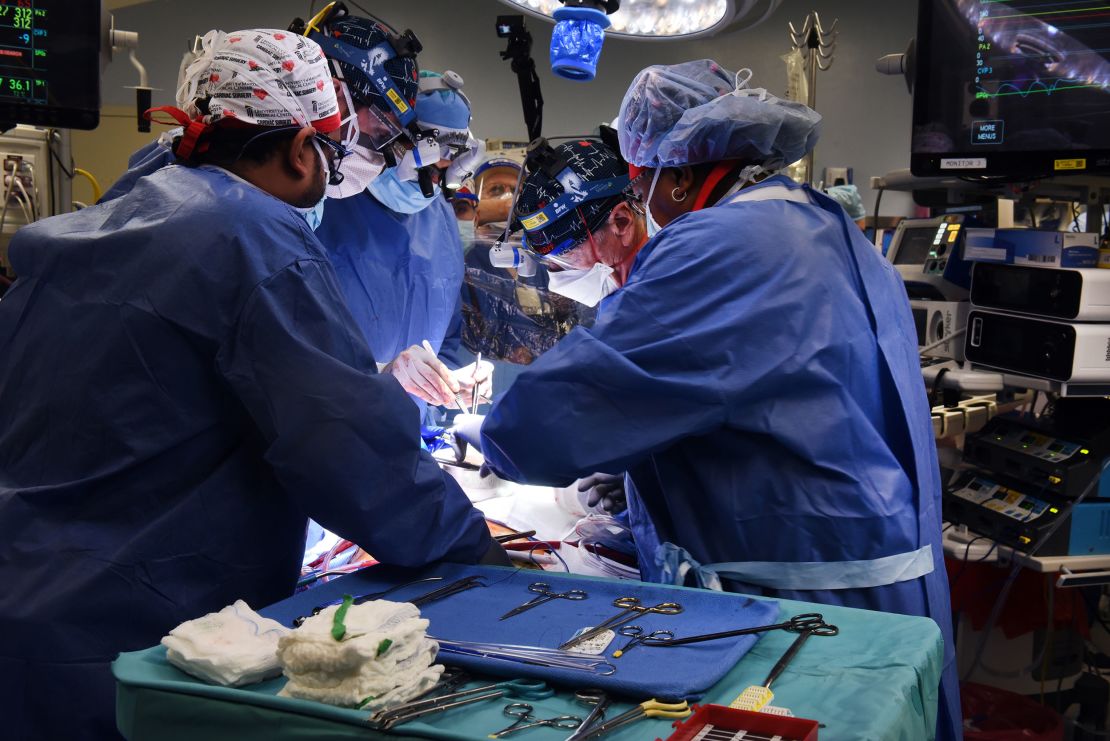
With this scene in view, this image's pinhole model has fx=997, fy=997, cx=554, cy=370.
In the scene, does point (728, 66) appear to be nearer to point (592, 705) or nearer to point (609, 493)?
point (609, 493)

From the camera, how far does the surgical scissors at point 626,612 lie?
1.43 metres

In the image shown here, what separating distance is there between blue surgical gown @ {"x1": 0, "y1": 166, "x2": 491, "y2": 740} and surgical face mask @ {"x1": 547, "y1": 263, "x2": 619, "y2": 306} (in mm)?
1302

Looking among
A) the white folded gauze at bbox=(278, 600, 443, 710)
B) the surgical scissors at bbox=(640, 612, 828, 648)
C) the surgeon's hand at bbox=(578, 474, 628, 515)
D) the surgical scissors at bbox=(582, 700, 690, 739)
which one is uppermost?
the white folded gauze at bbox=(278, 600, 443, 710)

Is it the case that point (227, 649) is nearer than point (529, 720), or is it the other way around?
point (529, 720)

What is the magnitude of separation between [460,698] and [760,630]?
0.46 metres

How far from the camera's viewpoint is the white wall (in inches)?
310

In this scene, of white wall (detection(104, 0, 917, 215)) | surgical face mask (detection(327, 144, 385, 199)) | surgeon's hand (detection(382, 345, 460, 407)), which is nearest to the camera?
surgical face mask (detection(327, 144, 385, 199))

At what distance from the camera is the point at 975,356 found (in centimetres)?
299

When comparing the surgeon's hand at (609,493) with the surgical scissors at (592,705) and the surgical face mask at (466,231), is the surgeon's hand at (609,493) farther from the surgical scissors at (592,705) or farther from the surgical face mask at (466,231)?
the surgical face mask at (466,231)

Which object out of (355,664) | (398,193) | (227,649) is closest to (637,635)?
(355,664)

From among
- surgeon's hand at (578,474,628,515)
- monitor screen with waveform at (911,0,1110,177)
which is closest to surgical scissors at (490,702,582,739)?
surgeon's hand at (578,474,628,515)

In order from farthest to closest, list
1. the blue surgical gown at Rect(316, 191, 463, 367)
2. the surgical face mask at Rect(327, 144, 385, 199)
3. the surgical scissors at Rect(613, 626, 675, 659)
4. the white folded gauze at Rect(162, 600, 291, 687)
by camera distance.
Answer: the blue surgical gown at Rect(316, 191, 463, 367) → the surgical face mask at Rect(327, 144, 385, 199) → the surgical scissors at Rect(613, 626, 675, 659) → the white folded gauze at Rect(162, 600, 291, 687)

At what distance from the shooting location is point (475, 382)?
328cm

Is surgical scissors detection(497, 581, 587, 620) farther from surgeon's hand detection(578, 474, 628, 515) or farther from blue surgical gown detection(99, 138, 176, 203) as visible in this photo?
blue surgical gown detection(99, 138, 176, 203)
